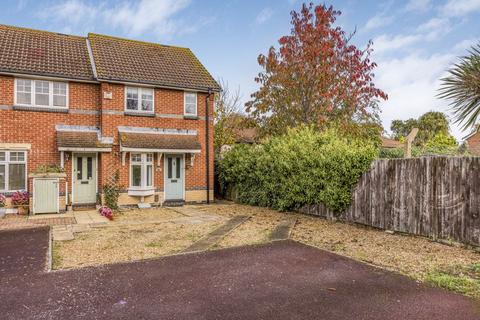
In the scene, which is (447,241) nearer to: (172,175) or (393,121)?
(172,175)

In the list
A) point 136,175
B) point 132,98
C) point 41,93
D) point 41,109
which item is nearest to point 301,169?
point 136,175

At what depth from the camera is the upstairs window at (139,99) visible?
1466 cm

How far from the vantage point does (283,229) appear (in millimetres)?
9945

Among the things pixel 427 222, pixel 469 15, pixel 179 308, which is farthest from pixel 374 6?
pixel 179 308

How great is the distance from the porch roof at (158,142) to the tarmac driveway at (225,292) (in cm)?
745

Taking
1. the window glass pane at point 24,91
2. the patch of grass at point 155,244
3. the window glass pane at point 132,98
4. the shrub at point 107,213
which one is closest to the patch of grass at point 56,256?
the patch of grass at point 155,244

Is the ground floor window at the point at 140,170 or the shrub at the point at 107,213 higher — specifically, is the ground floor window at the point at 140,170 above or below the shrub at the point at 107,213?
above

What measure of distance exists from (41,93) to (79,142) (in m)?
2.42

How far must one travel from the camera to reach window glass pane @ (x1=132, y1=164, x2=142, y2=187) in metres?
14.6

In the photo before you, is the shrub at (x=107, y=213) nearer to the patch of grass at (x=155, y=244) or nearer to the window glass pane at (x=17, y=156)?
the window glass pane at (x=17, y=156)

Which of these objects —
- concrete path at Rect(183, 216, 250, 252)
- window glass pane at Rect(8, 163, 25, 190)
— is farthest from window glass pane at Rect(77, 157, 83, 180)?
concrete path at Rect(183, 216, 250, 252)

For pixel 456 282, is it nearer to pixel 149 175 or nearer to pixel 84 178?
pixel 149 175

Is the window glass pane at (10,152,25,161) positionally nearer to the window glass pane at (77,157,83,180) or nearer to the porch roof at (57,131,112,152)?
the porch roof at (57,131,112,152)

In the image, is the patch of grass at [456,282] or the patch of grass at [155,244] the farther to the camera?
the patch of grass at [155,244]
